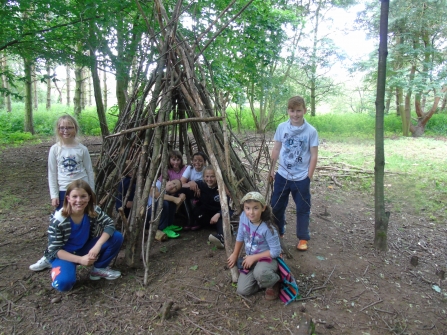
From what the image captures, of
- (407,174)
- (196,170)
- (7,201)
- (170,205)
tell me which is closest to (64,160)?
(170,205)

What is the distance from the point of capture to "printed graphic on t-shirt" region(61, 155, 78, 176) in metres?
3.11

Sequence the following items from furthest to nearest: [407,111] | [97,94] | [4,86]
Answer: [4,86] → [407,111] → [97,94]

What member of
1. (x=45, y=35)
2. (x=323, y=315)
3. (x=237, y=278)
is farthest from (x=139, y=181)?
(x=45, y=35)

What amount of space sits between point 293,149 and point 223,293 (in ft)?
5.36

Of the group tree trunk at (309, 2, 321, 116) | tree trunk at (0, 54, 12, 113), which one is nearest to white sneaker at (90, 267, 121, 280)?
tree trunk at (0, 54, 12, 113)

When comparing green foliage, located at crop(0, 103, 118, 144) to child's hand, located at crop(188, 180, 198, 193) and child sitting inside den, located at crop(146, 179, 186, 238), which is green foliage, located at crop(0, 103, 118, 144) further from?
child's hand, located at crop(188, 180, 198, 193)

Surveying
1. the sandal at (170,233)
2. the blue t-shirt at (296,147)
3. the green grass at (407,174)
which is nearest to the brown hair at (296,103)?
the blue t-shirt at (296,147)

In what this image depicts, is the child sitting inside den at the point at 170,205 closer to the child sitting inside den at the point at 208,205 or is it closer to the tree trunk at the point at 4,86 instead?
the child sitting inside den at the point at 208,205

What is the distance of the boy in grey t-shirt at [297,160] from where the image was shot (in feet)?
10.4

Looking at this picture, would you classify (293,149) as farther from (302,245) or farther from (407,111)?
(407,111)

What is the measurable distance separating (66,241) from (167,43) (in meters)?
2.50

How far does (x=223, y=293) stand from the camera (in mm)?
2650

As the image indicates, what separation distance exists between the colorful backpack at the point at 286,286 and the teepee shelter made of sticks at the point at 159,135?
0.83m

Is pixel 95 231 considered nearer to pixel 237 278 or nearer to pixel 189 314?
pixel 189 314
